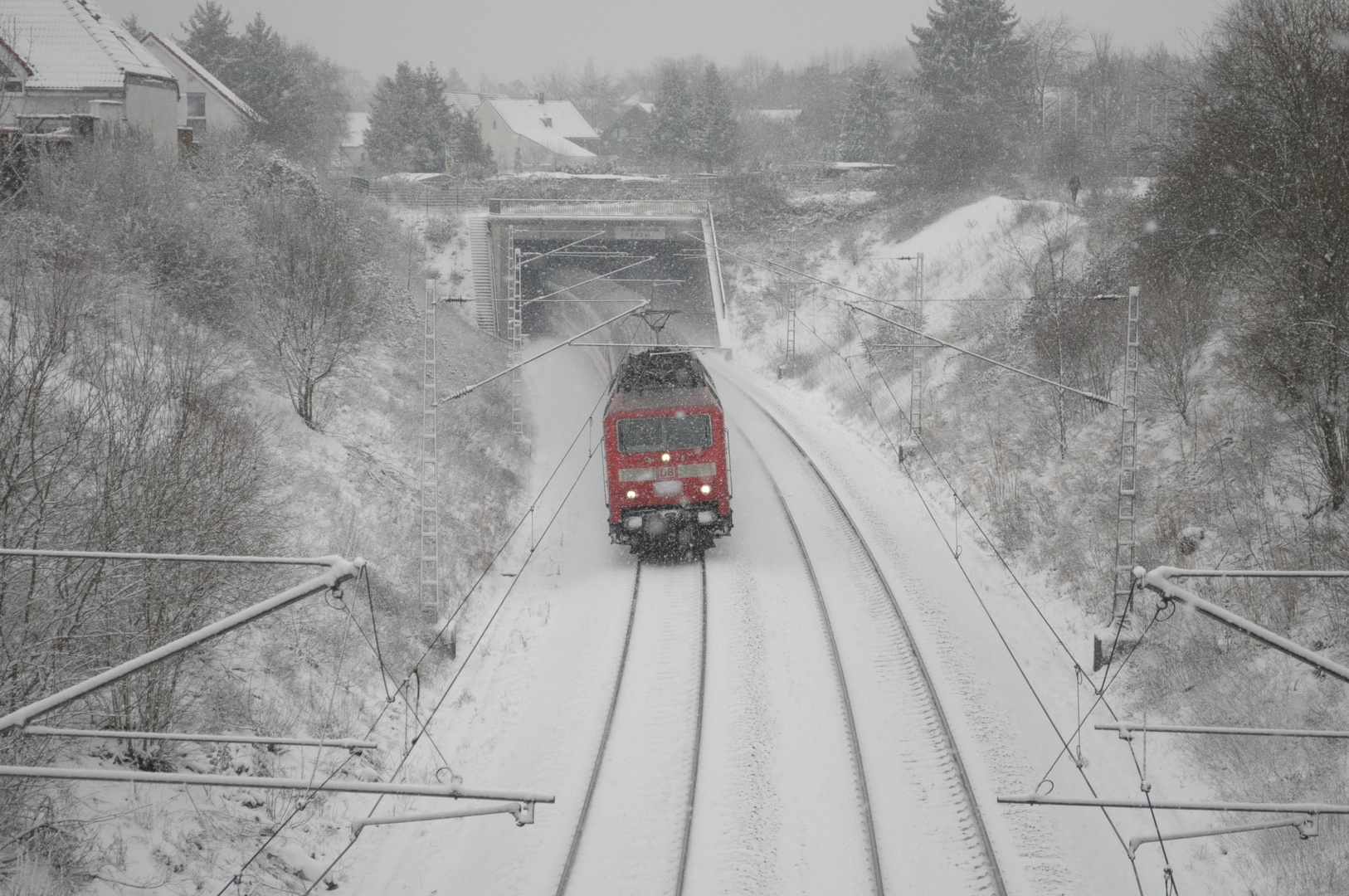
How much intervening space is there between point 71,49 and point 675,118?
40478 millimetres

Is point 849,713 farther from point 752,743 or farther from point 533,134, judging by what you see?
point 533,134

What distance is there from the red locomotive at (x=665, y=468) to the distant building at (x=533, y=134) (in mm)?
59306

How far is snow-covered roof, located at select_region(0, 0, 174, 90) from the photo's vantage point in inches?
1096

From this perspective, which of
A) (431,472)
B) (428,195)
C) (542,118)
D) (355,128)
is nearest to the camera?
(431,472)

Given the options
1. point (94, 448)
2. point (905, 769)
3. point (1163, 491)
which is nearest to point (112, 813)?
point (94, 448)

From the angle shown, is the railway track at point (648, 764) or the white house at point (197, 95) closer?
the railway track at point (648, 764)

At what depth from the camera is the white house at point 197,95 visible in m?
40.0

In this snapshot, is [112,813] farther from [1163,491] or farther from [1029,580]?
[1163,491]

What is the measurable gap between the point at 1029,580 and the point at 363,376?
1717 centimetres

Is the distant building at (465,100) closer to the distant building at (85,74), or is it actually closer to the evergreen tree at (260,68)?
the evergreen tree at (260,68)

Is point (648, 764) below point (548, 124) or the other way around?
below

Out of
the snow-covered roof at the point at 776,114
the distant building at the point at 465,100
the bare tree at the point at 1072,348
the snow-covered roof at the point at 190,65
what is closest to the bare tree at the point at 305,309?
the bare tree at the point at 1072,348

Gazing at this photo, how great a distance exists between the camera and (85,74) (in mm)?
28375

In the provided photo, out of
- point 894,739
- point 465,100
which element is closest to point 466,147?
point 465,100
